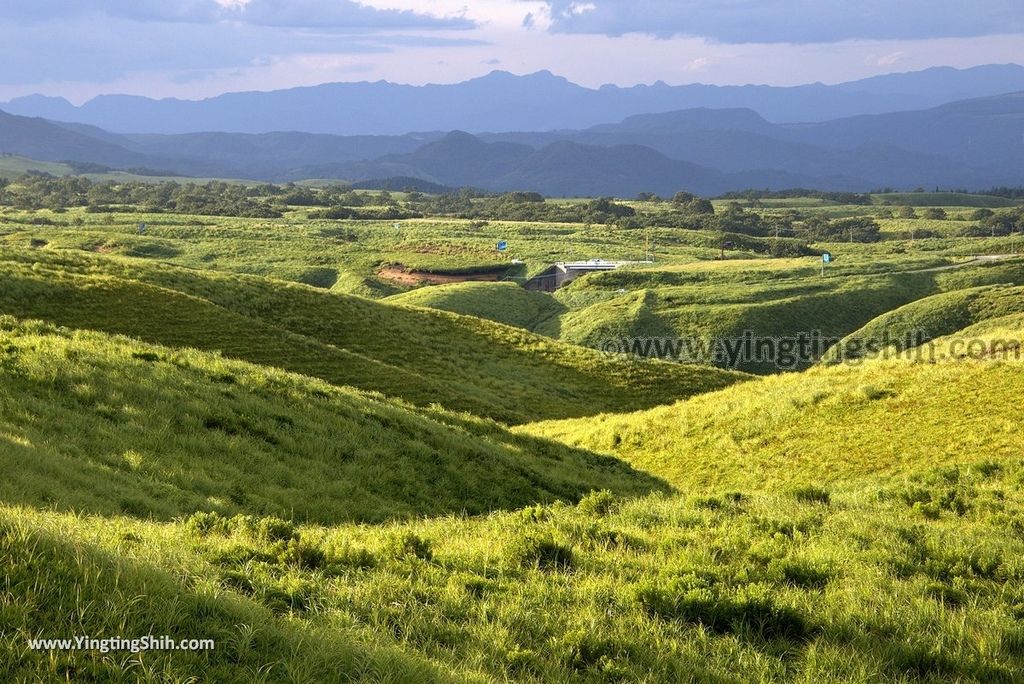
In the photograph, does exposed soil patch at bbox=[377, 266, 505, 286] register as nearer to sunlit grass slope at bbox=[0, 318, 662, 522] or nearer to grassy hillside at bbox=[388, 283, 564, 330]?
grassy hillside at bbox=[388, 283, 564, 330]

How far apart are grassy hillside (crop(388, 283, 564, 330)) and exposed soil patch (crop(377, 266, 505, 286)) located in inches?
822

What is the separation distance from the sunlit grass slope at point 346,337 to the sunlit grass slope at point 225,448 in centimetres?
1346

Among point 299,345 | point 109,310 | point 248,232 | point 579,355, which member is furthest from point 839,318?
point 248,232

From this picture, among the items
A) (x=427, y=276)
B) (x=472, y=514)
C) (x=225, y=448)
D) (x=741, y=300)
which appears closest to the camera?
(x=225, y=448)

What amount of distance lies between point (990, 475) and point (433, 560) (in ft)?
42.3

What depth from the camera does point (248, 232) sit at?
17625cm

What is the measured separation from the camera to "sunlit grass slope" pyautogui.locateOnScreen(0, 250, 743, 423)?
129 ft

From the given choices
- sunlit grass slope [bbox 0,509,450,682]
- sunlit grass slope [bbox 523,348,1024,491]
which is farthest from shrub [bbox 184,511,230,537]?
sunlit grass slope [bbox 523,348,1024,491]

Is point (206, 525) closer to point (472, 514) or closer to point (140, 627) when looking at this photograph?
point (140, 627)

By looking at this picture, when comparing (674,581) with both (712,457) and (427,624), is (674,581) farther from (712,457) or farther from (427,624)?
(712,457)

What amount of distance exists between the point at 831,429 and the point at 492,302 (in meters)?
80.6

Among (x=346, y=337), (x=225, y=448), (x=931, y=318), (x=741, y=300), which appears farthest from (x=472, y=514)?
(x=741, y=300)

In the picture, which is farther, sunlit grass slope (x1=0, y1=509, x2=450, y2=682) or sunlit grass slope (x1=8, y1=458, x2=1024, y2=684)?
sunlit grass slope (x1=8, y1=458, x2=1024, y2=684)

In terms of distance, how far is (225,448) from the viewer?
58.9 feet
